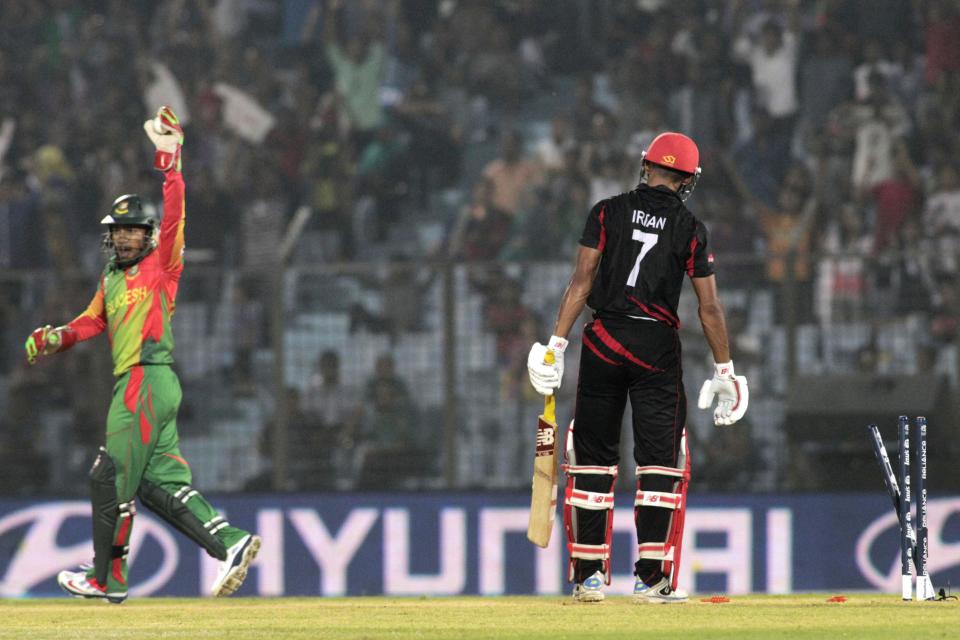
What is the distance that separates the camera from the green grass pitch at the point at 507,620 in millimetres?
6652

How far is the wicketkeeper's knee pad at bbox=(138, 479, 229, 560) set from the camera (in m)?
8.80

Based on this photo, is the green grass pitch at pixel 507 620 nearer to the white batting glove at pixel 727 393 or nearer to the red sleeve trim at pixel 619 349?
the white batting glove at pixel 727 393

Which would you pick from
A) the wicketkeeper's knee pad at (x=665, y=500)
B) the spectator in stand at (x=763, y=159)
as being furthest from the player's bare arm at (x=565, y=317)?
the spectator in stand at (x=763, y=159)

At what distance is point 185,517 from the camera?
8.84 m

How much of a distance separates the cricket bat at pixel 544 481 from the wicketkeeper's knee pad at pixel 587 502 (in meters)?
0.09

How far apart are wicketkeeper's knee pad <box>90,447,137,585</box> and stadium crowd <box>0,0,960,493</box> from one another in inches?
229

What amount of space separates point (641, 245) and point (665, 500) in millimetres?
1081

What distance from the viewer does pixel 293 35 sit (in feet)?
60.8

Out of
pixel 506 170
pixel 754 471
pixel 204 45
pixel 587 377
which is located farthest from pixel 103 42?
pixel 587 377

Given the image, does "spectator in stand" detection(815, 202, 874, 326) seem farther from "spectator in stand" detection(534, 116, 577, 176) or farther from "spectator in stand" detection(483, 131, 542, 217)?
"spectator in stand" detection(534, 116, 577, 176)

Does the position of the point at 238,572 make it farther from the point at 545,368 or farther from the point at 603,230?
the point at 603,230

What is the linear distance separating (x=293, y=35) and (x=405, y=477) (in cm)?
711

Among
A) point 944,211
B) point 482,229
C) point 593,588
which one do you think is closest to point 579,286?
point 593,588

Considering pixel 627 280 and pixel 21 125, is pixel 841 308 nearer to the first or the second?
pixel 627 280
